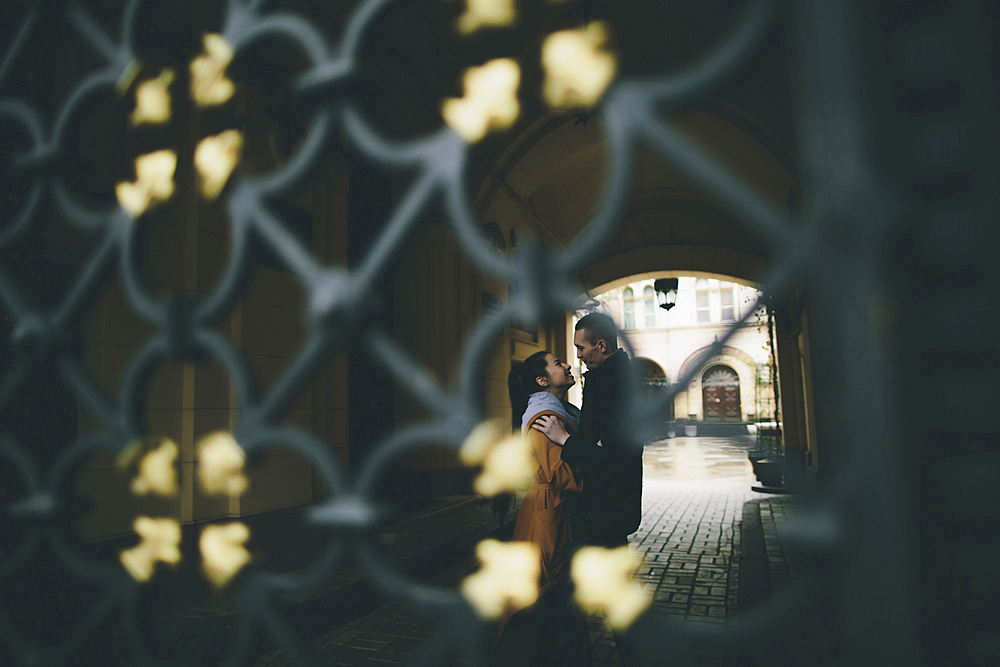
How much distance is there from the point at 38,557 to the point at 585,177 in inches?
461

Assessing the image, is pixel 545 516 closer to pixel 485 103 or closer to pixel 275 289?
pixel 485 103

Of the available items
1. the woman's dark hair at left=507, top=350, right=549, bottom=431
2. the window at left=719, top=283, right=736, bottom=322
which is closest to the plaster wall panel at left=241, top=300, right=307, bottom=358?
the woman's dark hair at left=507, top=350, right=549, bottom=431

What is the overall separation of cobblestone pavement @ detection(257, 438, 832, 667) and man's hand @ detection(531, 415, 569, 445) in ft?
2.36

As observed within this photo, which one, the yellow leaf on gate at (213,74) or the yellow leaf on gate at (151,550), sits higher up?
the yellow leaf on gate at (213,74)

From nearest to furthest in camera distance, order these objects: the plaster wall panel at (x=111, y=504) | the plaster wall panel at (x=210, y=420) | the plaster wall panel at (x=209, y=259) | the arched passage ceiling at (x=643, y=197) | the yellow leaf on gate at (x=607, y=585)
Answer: the yellow leaf on gate at (x=607, y=585)
the plaster wall panel at (x=111, y=504)
the plaster wall panel at (x=210, y=420)
the plaster wall panel at (x=209, y=259)
the arched passage ceiling at (x=643, y=197)

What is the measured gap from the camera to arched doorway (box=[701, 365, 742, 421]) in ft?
96.3

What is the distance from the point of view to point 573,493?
2.66 meters

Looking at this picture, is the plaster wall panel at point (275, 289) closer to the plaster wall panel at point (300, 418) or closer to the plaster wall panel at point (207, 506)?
the plaster wall panel at point (300, 418)

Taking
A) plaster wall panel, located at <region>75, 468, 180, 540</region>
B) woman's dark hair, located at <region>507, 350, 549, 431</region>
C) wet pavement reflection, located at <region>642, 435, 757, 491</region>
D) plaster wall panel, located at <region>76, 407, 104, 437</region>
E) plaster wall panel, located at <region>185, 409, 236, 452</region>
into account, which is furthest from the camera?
wet pavement reflection, located at <region>642, 435, 757, 491</region>

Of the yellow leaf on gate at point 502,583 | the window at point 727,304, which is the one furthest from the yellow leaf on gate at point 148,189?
the window at point 727,304

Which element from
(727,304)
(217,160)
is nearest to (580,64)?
(217,160)

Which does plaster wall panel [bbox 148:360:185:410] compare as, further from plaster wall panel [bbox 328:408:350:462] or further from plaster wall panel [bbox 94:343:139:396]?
plaster wall panel [bbox 328:408:350:462]

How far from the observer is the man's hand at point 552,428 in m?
2.47

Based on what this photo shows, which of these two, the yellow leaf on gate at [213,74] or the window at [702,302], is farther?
the window at [702,302]
